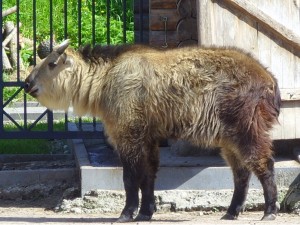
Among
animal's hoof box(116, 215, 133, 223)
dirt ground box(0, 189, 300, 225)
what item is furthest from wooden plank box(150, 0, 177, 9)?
animal's hoof box(116, 215, 133, 223)

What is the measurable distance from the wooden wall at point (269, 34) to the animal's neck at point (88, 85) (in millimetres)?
1093

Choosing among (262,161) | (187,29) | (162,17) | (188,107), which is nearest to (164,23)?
(162,17)

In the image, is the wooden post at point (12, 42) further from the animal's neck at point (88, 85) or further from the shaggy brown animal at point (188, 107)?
the shaggy brown animal at point (188, 107)

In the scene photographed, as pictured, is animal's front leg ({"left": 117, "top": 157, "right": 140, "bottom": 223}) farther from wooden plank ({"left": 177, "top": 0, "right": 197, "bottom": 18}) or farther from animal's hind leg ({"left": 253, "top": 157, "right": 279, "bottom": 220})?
wooden plank ({"left": 177, "top": 0, "right": 197, "bottom": 18})

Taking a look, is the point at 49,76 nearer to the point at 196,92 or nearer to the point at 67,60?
the point at 67,60

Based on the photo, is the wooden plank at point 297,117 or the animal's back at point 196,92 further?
the wooden plank at point 297,117

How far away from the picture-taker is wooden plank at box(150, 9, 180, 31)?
392 inches

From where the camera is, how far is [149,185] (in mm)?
8508

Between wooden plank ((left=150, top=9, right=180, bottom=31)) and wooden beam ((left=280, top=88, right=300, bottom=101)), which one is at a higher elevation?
wooden plank ((left=150, top=9, right=180, bottom=31))

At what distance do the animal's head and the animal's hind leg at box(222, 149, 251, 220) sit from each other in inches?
63.9

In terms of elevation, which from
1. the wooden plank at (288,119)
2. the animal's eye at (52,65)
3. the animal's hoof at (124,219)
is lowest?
the animal's hoof at (124,219)

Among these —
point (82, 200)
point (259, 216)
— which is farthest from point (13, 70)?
point (259, 216)

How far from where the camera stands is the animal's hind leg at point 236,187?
8.45m

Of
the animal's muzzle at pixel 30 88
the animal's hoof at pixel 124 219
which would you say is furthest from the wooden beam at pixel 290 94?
the animal's muzzle at pixel 30 88
